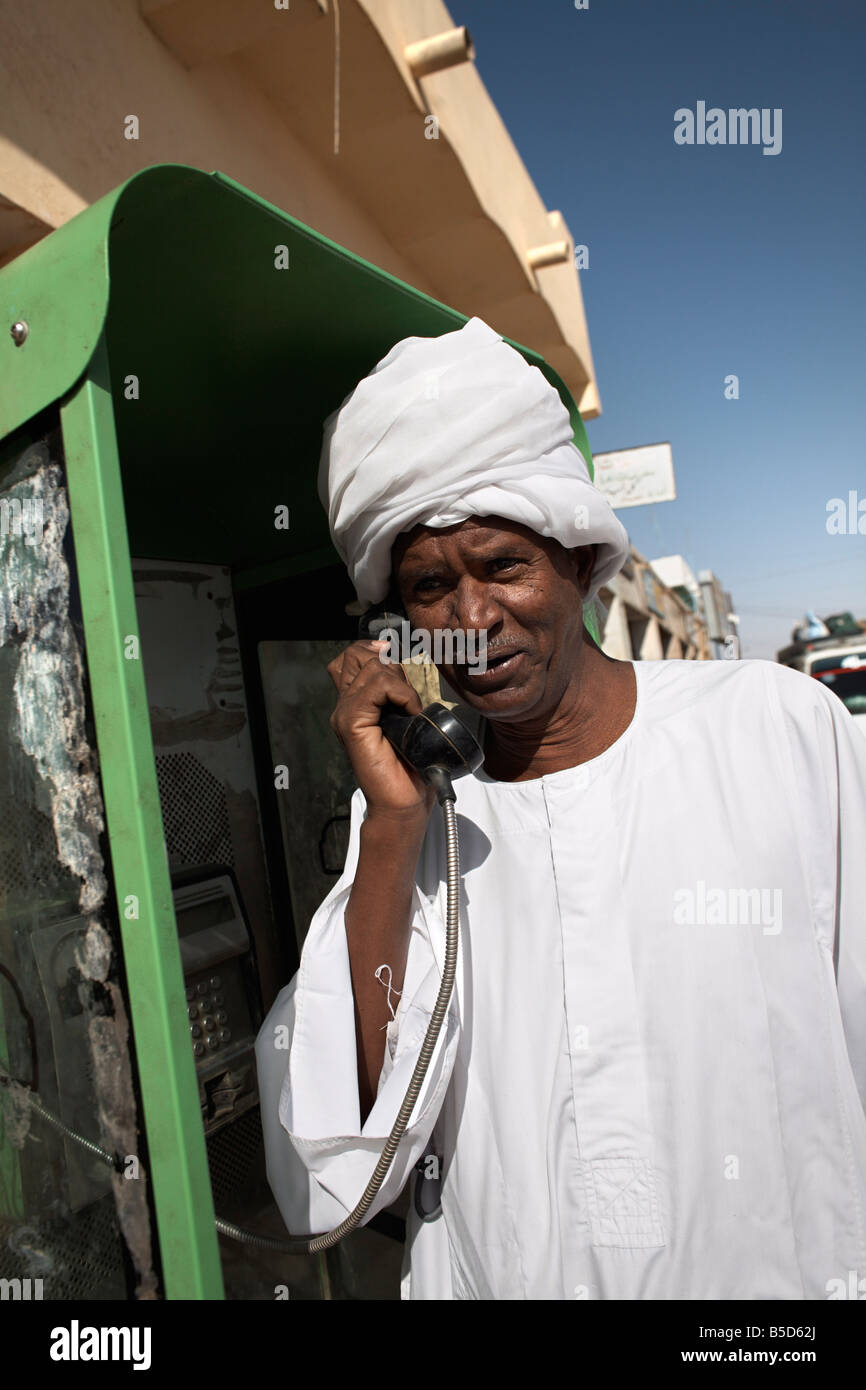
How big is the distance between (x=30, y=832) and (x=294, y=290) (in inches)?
32.3

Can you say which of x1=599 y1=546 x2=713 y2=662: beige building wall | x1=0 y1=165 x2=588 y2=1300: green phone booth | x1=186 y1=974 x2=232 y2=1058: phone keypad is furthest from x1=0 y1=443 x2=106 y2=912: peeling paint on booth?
x1=599 y1=546 x2=713 y2=662: beige building wall

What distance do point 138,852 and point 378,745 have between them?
0.49 meters

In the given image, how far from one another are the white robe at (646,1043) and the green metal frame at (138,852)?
0.31 m

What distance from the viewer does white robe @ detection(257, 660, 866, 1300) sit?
108 centimetres

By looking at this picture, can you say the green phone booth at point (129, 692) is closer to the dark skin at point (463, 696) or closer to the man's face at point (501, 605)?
the dark skin at point (463, 696)

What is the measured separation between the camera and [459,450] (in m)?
1.21

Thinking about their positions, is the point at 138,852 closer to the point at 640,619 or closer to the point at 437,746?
the point at 437,746

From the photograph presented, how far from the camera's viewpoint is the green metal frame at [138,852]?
82cm

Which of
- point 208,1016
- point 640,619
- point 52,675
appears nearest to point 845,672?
point 640,619

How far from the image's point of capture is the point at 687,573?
25.1 metres

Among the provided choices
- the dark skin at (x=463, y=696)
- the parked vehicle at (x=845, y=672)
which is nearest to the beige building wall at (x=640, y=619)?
the parked vehicle at (x=845, y=672)

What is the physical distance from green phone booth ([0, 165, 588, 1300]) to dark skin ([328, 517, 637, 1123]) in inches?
10.5

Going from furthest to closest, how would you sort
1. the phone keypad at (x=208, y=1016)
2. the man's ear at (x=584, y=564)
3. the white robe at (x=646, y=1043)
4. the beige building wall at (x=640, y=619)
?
the beige building wall at (x=640, y=619) → the phone keypad at (x=208, y=1016) → the man's ear at (x=584, y=564) → the white robe at (x=646, y=1043)

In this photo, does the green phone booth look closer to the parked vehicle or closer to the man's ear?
the man's ear
